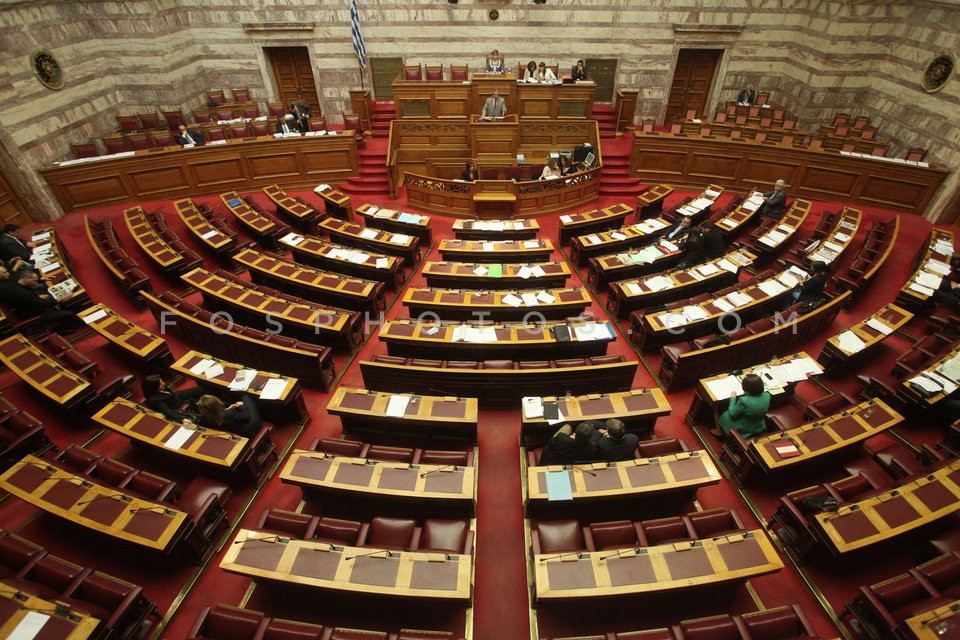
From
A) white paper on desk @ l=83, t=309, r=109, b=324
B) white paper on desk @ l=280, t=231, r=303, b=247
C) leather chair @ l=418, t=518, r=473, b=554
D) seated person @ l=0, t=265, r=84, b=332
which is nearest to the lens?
leather chair @ l=418, t=518, r=473, b=554

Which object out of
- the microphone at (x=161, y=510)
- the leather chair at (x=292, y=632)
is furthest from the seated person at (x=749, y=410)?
the microphone at (x=161, y=510)

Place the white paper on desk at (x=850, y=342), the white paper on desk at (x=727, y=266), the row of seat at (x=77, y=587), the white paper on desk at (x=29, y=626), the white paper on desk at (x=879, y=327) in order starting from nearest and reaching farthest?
the white paper on desk at (x=29, y=626)
the row of seat at (x=77, y=587)
the white paper on desk at (x=850, y=342)
the white paper on desk at (x=879, y=327)
the white paper on desk at (x=727, y=266)

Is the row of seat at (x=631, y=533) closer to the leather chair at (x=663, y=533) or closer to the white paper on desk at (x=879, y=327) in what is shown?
the leather chair at (x=663, y=533)

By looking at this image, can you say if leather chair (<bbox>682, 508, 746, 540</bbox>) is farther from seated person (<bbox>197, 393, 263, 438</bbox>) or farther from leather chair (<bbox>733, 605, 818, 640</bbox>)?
seated person (<bbox>197, 393, 263, 438</bbox>)

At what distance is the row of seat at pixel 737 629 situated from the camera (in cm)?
337

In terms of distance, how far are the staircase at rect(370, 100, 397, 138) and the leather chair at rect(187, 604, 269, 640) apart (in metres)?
13.5

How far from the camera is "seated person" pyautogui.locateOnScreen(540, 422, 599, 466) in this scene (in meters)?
4.44

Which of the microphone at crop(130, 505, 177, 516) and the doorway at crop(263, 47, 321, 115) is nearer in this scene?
the microphone at crop(130, 505, 177, 516)

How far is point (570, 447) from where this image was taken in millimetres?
4590

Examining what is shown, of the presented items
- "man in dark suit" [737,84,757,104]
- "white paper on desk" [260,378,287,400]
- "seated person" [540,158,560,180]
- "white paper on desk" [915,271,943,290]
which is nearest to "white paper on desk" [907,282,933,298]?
"white paper on desk" [915,271,943,290]

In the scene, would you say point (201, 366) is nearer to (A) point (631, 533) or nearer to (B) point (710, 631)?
(A) point (631, 533)

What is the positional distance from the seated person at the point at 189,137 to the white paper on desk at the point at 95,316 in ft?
22.3

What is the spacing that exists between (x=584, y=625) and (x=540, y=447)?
6.23 feet

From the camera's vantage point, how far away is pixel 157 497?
14.8 ft
